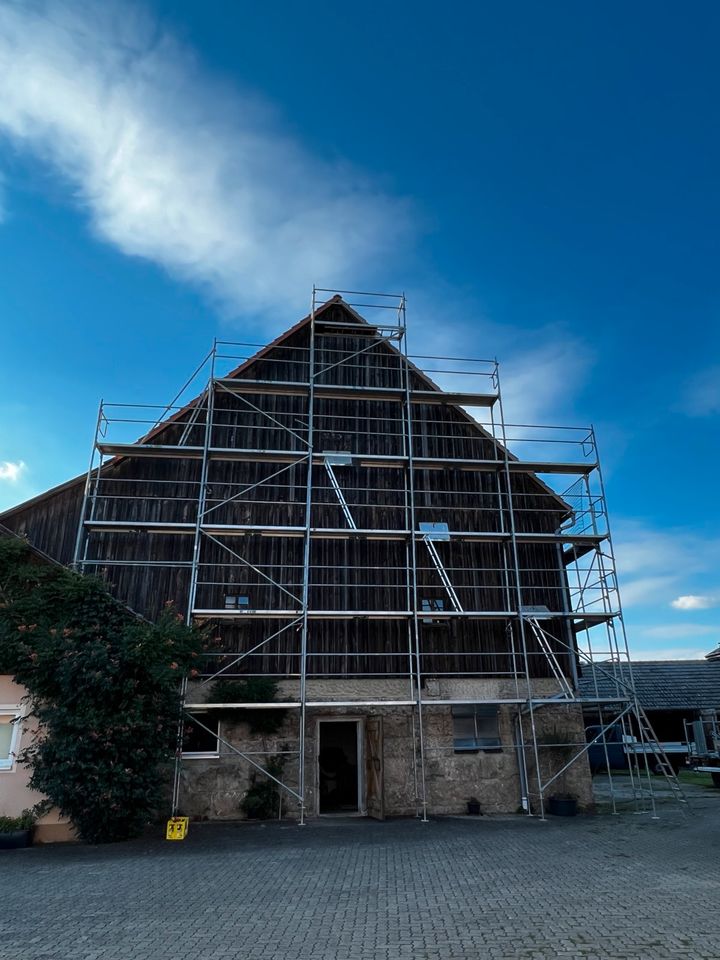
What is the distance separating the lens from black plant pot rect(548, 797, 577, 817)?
14.5 metres

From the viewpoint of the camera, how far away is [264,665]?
14805 mm

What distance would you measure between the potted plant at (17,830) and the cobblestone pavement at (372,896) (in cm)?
55

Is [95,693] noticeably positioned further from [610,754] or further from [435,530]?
[610,754]

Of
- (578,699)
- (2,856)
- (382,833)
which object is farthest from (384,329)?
(2,856)

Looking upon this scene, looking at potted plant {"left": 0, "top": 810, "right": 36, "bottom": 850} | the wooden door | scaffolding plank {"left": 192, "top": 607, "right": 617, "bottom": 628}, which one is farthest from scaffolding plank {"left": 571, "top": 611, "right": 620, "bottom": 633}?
potted plant {"left": 0, "top": 810, "right": 36, "bottom": 850}

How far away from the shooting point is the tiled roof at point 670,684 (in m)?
27.0

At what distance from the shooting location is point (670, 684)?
28312mm

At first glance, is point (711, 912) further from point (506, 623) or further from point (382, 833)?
point (506, 623)

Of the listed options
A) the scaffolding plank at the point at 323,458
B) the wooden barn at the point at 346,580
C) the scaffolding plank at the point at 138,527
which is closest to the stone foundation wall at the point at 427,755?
the wooden barn at the point at 346,580

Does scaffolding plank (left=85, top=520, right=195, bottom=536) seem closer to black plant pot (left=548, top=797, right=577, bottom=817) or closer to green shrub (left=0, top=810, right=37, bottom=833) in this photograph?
green shrub (left=0, top=810, right=37, bottom=833)

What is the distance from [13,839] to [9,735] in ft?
6.31

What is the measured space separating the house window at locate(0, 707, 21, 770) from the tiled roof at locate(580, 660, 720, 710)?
20.7 meters

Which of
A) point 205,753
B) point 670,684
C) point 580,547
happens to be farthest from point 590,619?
point 670,684

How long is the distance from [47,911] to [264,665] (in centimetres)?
739
